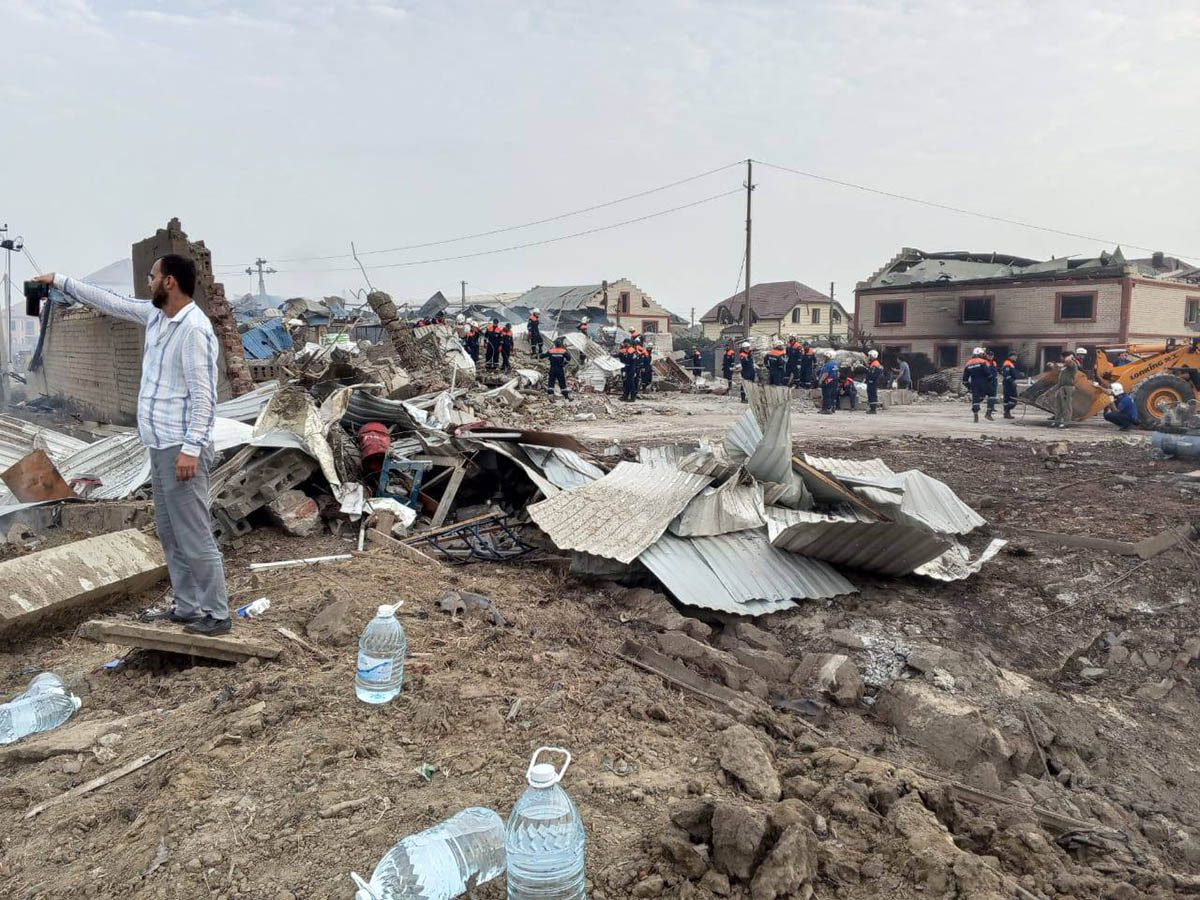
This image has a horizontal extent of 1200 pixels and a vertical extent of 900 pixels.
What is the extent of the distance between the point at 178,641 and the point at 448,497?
3.15 meters

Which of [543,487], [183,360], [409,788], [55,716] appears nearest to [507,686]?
[409,788]

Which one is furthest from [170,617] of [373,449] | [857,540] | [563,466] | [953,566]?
[953,566]

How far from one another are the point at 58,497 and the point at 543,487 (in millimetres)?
3678

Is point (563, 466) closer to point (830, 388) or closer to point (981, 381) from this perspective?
point (981, 381)

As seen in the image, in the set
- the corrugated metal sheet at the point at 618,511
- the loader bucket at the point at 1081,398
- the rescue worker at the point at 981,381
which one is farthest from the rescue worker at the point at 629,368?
the corrugated metal sheet at the point at 618,511

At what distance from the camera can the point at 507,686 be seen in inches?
131

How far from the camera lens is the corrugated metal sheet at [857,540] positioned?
5.05 m

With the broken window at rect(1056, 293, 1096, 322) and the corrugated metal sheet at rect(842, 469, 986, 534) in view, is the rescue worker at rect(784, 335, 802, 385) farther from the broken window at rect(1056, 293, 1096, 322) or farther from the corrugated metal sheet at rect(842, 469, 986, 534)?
the corrugated metal sheet at rect(842, 469, 986, 534)

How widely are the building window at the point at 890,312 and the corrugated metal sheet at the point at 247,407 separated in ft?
98.4

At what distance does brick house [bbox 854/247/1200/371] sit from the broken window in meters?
0.03

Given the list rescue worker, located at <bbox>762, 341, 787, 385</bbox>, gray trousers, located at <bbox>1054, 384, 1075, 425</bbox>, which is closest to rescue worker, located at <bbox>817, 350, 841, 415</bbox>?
rescue worker, located at <bbox>762, 341, 787, 385</bbox>

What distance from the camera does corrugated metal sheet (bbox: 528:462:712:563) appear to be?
512cm

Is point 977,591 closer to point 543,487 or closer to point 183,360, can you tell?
point 543,487

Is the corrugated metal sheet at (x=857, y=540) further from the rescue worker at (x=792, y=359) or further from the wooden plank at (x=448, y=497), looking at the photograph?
the rescue worker at (x=792, y=359)
